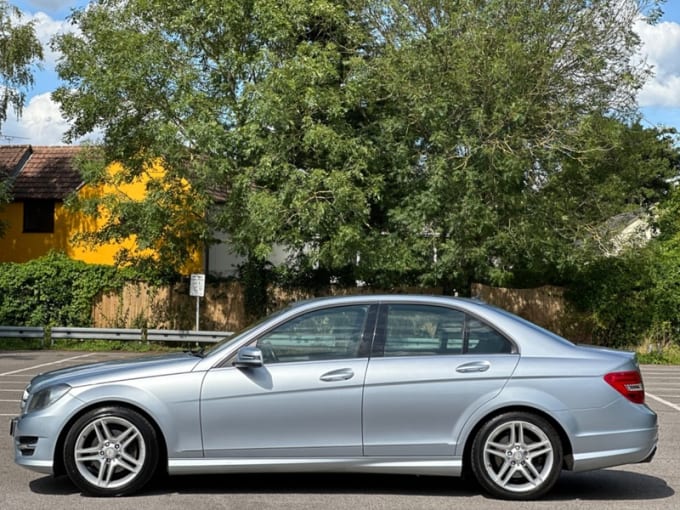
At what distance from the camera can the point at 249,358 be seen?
22.7 ft

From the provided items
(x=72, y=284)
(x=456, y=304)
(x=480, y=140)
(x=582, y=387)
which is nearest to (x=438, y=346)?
(x=456, y=304)

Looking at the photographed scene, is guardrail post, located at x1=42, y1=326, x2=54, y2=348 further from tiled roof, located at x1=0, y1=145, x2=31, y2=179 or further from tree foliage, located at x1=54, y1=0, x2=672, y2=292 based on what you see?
tiled roof, located at x1=0, y1=145, x2=31, y2=179

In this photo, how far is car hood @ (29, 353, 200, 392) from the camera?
7066 mm

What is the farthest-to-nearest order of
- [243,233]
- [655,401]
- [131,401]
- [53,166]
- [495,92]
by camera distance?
1. [53,166]
2. [243,233]
3. [495,92]
4. [655,401]
5. [131,401]

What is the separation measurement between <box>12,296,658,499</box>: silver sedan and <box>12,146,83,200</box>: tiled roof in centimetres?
2736

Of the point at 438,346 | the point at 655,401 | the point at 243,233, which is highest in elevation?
the point at 243,233

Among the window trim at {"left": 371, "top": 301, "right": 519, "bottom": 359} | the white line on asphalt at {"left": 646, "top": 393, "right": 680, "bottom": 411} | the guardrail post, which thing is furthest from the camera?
the guardrail post

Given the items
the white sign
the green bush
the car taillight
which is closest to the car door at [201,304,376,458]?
the car taillight

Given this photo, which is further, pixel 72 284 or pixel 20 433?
pixel 72 284

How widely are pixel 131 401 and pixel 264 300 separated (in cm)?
2050

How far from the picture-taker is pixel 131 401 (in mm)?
6969

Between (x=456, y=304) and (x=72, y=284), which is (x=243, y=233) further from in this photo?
(x=456, y=304)

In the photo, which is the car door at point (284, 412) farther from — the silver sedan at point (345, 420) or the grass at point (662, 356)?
the grass at point (662, 356)

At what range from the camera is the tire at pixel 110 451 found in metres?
6.96
